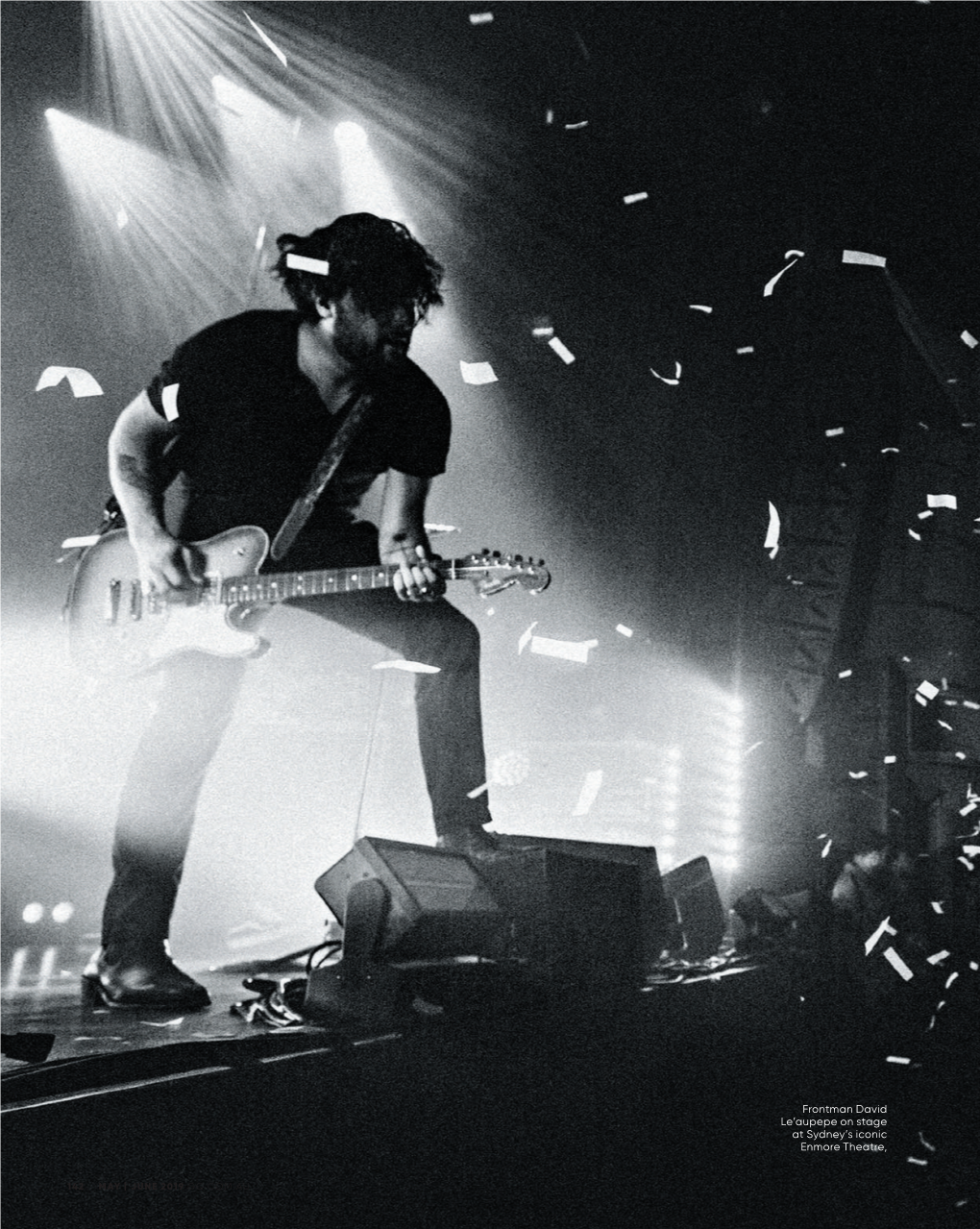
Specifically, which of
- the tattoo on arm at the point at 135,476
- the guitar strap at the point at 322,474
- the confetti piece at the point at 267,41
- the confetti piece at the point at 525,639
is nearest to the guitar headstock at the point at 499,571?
the guitar strap at the point at 322,474

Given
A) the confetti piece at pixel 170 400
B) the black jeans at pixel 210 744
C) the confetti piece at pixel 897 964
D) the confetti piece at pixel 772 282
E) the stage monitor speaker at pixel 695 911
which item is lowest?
the confetti piece at pixel 897 964

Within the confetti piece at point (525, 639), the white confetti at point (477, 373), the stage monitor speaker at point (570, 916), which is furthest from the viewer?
the confetti piece at point (525, 639)

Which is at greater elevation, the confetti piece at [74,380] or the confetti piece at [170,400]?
the confetti piece at [74,380]

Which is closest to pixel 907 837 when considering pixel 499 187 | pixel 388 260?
pixel 499 187

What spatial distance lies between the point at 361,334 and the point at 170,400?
Answer: 1.48 ft

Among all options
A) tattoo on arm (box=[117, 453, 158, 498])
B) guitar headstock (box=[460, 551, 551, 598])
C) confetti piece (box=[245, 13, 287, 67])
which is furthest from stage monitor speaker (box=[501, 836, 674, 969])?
confetti piece (box=[245, 13, 287, 67])

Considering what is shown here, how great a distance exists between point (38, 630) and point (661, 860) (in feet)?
7.26

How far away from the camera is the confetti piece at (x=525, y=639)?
3.38 metres

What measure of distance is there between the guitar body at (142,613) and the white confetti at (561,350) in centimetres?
206

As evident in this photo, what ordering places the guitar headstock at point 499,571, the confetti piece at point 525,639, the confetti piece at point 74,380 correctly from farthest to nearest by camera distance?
the confetti piece at point 525,639, the confetti piece at point 74,380, the guitar headstock at point 499,571

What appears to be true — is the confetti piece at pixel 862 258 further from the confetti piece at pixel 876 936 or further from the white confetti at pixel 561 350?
the confetti piece at pixel 876 936

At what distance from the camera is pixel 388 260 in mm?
2182

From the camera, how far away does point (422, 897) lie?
4.89 feet

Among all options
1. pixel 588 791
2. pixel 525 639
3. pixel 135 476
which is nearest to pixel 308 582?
pixel 135 476
